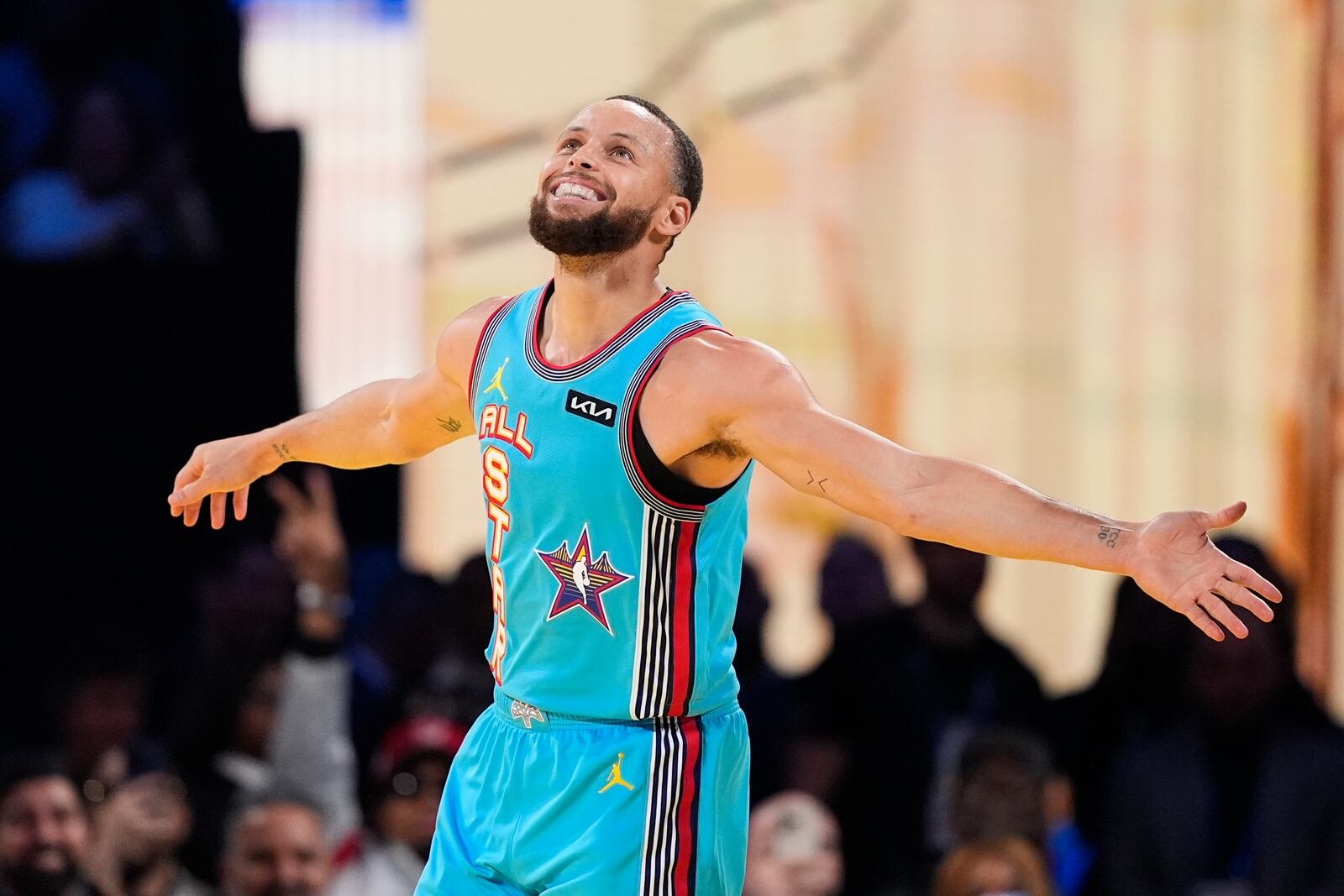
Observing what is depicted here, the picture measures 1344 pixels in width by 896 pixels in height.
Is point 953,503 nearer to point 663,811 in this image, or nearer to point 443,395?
point 663,811

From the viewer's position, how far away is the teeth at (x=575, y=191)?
155 inches

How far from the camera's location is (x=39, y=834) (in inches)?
237

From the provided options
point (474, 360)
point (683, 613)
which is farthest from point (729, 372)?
point (474, 360)

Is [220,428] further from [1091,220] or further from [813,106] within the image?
[1091,220]

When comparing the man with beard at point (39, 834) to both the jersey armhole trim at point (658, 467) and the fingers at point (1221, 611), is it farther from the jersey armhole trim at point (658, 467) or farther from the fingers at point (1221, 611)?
the fingers at point (1221, 611)

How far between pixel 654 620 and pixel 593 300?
0.65m

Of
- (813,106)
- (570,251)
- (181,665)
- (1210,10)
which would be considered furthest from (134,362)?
(1210,10)

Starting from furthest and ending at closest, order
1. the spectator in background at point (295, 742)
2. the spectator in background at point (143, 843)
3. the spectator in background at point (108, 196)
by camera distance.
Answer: the spectator in background at point (108, 196), the spectator in background at point (295, 742), the spectator in background at point (143, 843)

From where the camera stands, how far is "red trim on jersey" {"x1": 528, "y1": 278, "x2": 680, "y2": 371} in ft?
12.9

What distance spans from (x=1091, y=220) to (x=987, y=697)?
11.0ft

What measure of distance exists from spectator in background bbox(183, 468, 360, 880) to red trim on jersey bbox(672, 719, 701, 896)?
263 cm

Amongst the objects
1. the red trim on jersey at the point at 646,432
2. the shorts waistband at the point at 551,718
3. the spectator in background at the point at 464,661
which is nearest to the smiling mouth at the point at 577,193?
the red trim on jersey at the point at 646,432

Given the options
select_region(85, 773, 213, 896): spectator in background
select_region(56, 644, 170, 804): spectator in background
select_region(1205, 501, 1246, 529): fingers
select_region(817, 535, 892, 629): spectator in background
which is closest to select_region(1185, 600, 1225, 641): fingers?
select_region(1205, 501, 1246, 529): fingers

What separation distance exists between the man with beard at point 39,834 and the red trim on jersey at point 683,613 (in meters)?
2.89
